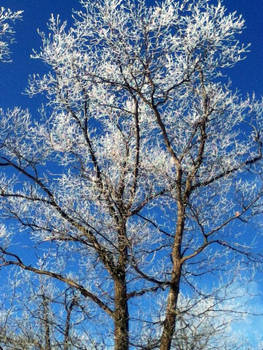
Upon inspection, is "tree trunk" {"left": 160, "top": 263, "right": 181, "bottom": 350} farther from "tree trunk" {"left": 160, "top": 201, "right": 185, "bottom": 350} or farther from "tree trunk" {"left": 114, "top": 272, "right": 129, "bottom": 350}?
"tree trunk" {"left": 114, "top": 272, "right": 129, "bottom": 350}

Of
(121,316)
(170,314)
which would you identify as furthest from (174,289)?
(121,316)

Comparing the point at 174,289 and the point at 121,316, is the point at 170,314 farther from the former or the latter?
A: the point at 121,316

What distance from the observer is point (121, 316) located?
8.54m

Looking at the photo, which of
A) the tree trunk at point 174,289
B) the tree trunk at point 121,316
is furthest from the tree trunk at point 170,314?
the tree trunk at point 121,316

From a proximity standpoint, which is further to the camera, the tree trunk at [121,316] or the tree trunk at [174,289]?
the tree trunk at [121,316]

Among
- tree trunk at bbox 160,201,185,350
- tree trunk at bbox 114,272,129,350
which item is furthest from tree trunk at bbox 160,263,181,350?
tree trunk at bbox 114,272,129,350

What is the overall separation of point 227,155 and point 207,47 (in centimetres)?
215

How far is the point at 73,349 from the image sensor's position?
30.1 feet

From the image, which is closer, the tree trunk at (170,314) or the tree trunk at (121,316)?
the tree trunk at (170,314)

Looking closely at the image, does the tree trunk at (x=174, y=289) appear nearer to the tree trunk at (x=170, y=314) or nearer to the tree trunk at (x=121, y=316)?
the tree trunk at (x=170, y=314)

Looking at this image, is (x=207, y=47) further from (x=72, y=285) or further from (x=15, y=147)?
(x=72, y=285)

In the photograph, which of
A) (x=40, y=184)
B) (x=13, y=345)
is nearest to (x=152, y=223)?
(x=40, y=184)

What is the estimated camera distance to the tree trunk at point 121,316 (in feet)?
27.0

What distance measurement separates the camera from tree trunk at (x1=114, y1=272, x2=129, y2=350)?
8227 mm
